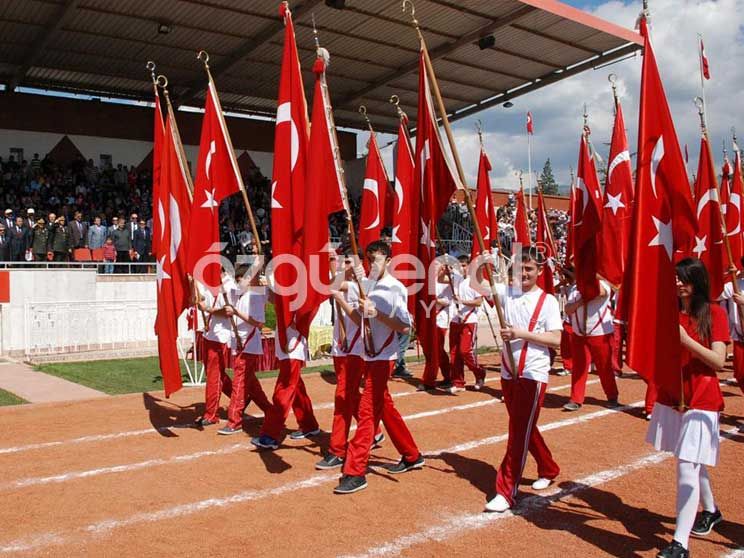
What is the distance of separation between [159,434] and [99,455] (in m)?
0.94

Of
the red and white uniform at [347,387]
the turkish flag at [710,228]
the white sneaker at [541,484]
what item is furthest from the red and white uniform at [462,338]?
the white sneaker at [541,484]

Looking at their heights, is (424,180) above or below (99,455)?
above

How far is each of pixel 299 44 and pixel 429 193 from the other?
16.5 metres

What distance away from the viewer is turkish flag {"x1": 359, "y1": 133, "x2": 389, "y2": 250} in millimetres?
12594

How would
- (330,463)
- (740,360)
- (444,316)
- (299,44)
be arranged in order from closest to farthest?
(330,463) → (740,360) → (444,316) → (299,44)

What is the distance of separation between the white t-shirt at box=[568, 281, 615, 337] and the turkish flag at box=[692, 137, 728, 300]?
1.66m

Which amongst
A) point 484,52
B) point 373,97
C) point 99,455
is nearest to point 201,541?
point 99,455

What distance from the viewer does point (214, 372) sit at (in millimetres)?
7820

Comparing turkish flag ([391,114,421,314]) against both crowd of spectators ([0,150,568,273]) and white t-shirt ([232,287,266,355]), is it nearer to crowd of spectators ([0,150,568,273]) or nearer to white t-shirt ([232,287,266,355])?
white t-shirt ([232,287,266,355])

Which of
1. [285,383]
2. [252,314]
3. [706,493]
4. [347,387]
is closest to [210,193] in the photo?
[252,314]

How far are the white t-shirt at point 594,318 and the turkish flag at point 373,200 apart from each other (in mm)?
4324

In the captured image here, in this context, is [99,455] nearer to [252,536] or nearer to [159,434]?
[159,434]

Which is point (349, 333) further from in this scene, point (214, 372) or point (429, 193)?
point (214, 372)

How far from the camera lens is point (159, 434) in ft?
25.1
